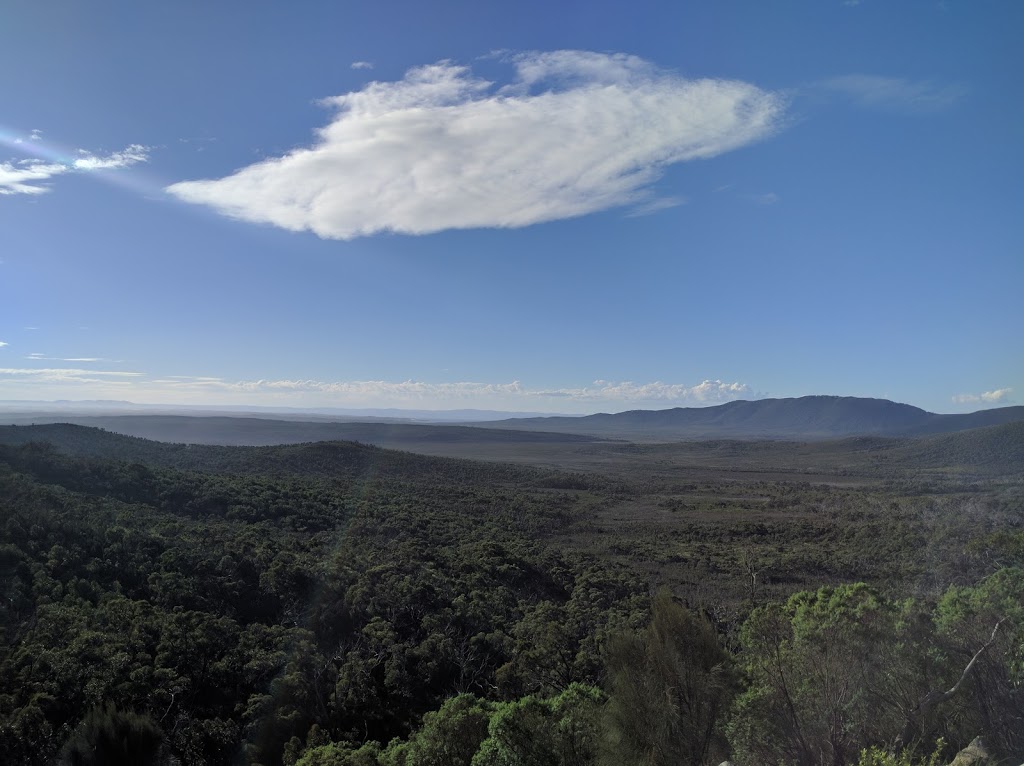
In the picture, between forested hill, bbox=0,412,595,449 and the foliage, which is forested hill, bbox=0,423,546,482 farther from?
forested hill, bbox=0,412,595,449

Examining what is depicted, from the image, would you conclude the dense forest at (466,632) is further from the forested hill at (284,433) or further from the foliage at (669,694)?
the forested hill at (284,433)

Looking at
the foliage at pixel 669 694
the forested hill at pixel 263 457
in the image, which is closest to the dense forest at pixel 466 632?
the foliage at pixel 669 694

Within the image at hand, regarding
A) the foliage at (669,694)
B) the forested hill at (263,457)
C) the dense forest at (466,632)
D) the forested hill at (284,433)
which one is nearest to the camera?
→ the foliage at (669,694)

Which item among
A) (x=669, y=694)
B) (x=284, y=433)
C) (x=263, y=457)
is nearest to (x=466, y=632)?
(x=669, y=694)

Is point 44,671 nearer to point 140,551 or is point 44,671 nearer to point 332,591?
point 140,551

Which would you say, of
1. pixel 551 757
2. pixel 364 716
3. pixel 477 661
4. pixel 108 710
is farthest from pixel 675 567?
pixel 108 710

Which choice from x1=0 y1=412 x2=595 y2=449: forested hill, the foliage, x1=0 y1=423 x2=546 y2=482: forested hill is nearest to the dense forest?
the foliage

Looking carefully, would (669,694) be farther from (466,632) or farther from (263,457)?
(263,457)

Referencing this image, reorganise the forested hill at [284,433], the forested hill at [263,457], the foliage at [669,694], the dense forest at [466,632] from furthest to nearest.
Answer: the forested hill at [284,433] → the forested hill at [263,457] → the dense forest at [466,632] → the foliage at [669,694]
